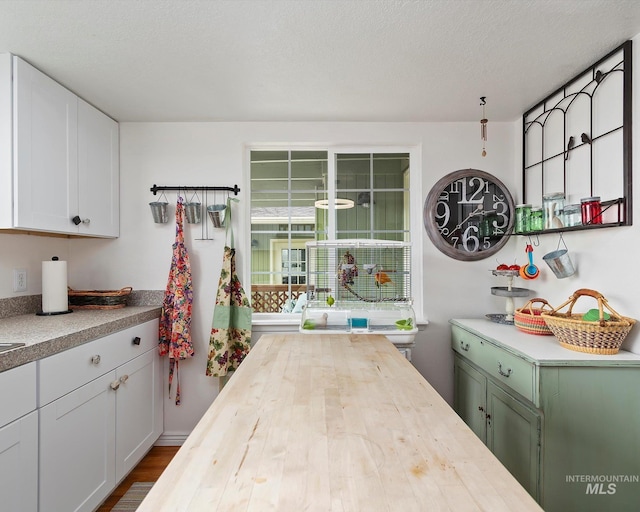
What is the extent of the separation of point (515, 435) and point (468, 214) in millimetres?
1435

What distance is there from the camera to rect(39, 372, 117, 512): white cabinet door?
151 cm

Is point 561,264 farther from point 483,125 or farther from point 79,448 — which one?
point 79,448

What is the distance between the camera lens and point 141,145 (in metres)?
2.64

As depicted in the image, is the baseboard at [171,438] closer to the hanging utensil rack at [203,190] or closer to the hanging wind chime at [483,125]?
the hanging utensil rack at [203,190]

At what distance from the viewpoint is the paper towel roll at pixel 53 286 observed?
210cm

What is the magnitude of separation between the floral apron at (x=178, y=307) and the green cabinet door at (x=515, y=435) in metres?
1.85

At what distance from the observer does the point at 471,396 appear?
7.45 ft

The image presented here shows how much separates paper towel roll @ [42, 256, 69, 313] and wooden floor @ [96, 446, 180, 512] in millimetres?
1059

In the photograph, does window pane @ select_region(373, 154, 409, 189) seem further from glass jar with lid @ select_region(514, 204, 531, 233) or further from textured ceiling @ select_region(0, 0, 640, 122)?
glass jar with lid @ select_region(514, 204, 531, 233)

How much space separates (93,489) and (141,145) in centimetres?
208

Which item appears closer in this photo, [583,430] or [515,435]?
[583,430]

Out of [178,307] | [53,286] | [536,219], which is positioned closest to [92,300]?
[53,286]

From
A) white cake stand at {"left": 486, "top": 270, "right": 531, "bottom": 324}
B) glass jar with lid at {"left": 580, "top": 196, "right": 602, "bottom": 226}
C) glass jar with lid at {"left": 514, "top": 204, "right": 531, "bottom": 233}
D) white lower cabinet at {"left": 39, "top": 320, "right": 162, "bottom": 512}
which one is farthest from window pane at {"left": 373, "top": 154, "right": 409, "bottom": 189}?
white lower cabinet at {"left": 39, "top": 320, "right": 162, "bottom": 512}

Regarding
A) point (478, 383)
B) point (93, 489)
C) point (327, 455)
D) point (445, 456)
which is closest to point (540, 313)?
point (478, 383)
